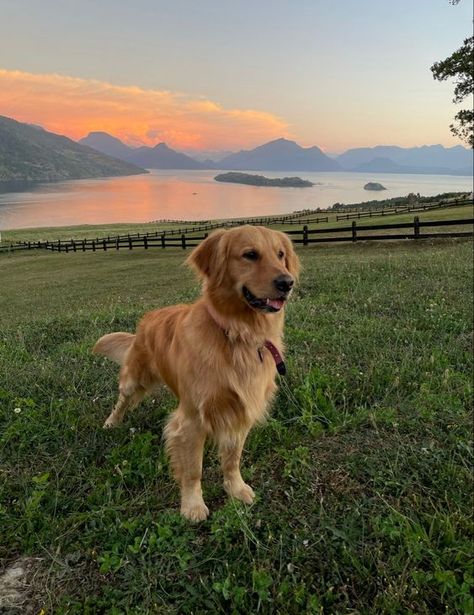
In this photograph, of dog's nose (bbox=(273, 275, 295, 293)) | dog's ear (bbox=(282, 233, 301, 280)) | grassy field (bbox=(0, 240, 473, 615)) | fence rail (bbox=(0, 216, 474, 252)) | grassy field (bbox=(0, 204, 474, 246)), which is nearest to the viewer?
grassy field (bbox=(0, 240, 473, 615))

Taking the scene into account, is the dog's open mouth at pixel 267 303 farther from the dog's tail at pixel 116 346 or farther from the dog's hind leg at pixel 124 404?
the dog's tail at pixel 116 346

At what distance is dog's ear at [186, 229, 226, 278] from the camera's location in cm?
314

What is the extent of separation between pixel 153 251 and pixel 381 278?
2429cm

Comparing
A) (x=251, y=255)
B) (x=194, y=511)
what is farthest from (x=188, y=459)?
(x=251, y=255)

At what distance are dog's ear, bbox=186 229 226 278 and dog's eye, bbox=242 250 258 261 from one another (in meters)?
0.18

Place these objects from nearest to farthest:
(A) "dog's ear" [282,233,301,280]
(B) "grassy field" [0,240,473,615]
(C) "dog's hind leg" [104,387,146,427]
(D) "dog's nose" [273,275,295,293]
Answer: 1. (B) "grassy field" [0,240,473,615]
2. (D) "dog's nose" [273,275,295,293]
3. (A) "dog's ear" [282,233,301,280]
4. (C) "dog's hind leg" [104,387,146,427]

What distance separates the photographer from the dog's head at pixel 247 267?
113 inches

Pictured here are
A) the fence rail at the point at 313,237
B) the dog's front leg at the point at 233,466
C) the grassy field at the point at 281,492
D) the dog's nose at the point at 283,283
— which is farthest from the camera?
the fence rail at the point at 313,237

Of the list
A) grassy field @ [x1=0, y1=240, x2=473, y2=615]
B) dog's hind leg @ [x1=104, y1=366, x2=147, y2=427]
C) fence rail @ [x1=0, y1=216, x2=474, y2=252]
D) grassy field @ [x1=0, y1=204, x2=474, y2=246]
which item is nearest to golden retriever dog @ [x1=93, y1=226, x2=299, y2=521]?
grassy field @ [x1=0, y1=240, x2=473, y2=615]

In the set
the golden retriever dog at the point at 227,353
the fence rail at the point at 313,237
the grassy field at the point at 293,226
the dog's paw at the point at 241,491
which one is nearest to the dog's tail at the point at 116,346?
the golden retriever dog at the point at 227,353

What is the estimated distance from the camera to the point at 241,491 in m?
3.08

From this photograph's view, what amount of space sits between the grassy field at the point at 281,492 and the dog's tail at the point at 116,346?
38 cm

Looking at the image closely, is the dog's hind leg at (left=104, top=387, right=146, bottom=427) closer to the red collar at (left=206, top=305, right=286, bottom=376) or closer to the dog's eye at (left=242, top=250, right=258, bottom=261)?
the red collar at (left=206, top=305, right=286, bottom=376)

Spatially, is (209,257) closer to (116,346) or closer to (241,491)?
(241,491)
